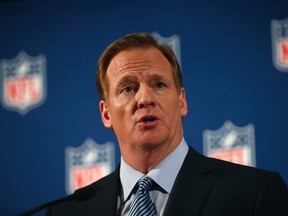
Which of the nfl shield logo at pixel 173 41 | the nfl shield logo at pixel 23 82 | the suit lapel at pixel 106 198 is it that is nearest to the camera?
the suit lapel at pixel 106 198

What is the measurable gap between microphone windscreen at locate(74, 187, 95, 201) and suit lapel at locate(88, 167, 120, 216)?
76 mm

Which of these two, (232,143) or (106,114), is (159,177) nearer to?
(106,114)

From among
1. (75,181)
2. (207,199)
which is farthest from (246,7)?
(207,199)

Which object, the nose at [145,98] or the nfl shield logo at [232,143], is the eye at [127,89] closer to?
the nose at [145,98]

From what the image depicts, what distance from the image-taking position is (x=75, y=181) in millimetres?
3174

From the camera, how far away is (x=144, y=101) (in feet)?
6.44

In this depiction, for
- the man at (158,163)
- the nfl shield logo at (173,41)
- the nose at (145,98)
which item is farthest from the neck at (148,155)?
the nfl shield logo at (173,41)

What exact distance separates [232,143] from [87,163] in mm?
779

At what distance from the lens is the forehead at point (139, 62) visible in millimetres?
2066

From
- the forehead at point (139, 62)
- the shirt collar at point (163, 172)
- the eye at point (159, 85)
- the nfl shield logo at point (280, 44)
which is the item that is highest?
the nfl shield logo at point (280, 44)

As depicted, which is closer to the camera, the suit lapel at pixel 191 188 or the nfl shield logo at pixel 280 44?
the suit lapel at pixel 191 188

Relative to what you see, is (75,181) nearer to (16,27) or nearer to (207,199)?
(16,27)

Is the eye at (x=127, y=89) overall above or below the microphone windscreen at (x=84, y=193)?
above

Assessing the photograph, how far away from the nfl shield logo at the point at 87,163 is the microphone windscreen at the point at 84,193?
1.17 m
